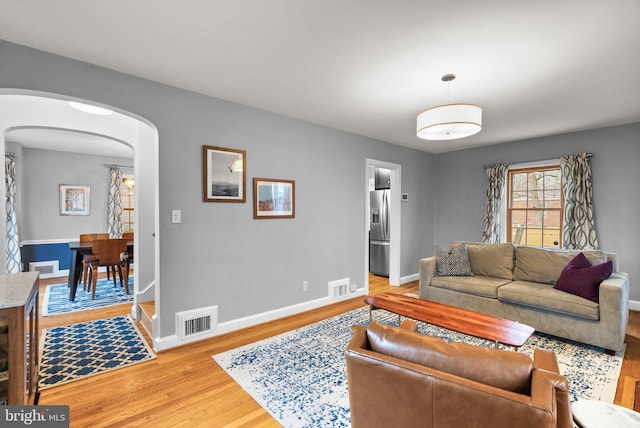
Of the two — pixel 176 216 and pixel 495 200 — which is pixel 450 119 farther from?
pixel 495 200

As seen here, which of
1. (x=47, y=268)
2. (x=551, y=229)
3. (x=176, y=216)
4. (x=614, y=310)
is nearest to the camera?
(x=614, y=310)

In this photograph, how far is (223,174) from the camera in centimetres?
326

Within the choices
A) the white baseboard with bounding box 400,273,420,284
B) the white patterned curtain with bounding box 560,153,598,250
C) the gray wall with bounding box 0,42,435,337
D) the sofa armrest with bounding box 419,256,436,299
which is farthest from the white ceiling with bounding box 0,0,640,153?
the white baseboard with bounding box 400,273,420,284

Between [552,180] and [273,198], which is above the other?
[552,180]

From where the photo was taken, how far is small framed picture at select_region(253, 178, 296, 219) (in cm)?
354

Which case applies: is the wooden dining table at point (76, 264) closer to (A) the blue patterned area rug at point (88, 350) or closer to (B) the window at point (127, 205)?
(A) the blue patterned area rug at point (88, 350)

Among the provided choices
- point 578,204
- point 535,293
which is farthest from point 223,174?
point 578,204

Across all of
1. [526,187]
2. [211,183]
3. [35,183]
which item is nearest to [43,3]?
[211,183]

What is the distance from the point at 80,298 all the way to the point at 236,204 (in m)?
3.26

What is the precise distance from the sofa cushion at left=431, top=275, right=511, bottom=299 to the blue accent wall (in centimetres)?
702

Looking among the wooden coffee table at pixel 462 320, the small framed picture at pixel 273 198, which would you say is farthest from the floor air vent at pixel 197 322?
the wooden coffee table at pixel 462 320

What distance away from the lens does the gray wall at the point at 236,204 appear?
258 cm

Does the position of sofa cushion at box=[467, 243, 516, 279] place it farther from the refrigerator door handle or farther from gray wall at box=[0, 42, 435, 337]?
the refrigerator door handle

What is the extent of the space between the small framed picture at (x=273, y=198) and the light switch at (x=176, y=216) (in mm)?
831
